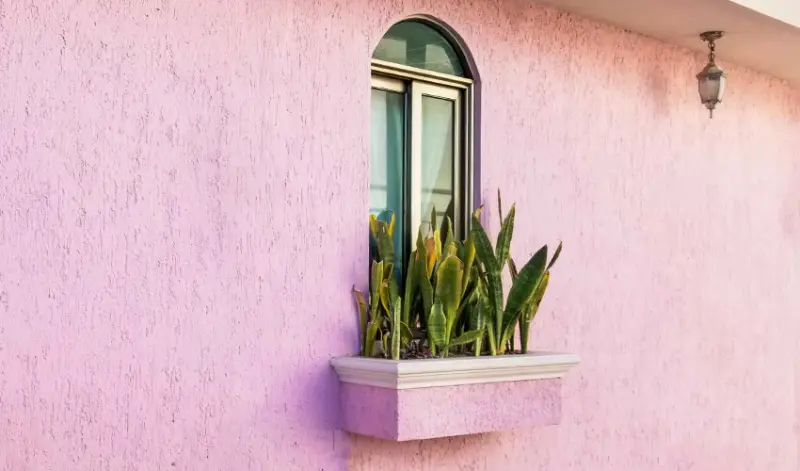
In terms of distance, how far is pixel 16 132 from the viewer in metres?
3.41

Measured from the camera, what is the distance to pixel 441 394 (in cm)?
414

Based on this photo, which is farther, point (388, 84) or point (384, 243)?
point (388, 84)

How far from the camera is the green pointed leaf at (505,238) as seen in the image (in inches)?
182

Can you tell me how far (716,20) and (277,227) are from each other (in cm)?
285

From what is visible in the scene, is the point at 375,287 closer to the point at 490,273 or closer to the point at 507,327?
the point at 490,273

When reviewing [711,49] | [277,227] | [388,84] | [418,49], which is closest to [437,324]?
[277,227]

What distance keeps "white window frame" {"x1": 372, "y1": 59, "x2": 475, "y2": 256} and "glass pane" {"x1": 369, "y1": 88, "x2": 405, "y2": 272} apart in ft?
0.10

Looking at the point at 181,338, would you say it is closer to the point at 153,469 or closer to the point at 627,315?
the point at 153,469

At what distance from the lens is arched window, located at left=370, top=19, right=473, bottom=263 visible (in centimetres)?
463

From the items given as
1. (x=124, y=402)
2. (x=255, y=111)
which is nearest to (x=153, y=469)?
(x=124, y=402)

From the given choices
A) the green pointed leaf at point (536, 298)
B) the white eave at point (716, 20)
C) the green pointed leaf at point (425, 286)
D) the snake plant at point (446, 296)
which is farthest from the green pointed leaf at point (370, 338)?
the white eave at point (716, 20)

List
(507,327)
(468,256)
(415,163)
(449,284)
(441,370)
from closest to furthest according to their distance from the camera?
(441,370)
(449,284)
(468,256)
(507,327)
(415,163)

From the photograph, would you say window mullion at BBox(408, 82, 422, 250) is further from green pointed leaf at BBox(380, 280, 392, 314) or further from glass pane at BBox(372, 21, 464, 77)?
green pointed leaf at BBox(380, 280, 392, 314)

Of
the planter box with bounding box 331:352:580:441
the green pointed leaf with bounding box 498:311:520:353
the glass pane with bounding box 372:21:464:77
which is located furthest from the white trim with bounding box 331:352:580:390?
the glass pane with bounding box 372:21:464:77
